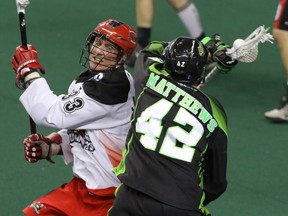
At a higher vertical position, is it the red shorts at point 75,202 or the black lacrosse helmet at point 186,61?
the black lacrosse helmet at point 186,61

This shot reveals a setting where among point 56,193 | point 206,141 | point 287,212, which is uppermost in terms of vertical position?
point 206,141

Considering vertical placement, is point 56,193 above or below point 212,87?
above

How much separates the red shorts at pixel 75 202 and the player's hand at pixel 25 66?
1.79 feet

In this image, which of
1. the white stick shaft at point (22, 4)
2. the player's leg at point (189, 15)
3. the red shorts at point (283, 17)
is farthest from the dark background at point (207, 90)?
the white stick shaft at point (22, 4)

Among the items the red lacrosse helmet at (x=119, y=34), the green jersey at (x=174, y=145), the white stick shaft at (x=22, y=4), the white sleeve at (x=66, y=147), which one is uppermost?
the white stick shaft at (x=22, y=4)

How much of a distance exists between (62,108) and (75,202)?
0.49 m

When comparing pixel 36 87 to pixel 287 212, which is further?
pixel 287 212

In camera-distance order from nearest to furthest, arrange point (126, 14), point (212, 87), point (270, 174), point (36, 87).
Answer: point (36, 87) < point (270, 174) < point (212, 87) < point (126, 14)

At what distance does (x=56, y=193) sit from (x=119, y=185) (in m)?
0.39

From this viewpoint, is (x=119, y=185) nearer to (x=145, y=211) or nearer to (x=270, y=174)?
(x=145, y=211)

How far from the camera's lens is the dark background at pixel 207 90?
5.46 m

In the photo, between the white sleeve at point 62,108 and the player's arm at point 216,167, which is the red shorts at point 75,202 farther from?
the player's arm at point 216,167

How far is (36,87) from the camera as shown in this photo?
157 inches

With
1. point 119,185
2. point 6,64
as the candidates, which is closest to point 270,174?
point 119,185
